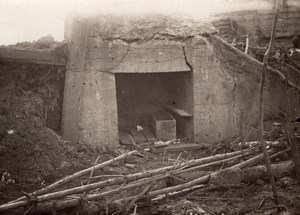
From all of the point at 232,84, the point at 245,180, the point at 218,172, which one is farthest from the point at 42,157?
the point at 232,84

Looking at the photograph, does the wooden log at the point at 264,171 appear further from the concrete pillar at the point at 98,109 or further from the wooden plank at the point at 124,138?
the concrete pillar at the point at 98,109

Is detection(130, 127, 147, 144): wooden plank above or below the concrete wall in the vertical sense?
below

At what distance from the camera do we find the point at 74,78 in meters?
6.70

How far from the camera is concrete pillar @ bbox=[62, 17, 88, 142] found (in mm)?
6668

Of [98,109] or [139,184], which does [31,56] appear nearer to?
[98,109]

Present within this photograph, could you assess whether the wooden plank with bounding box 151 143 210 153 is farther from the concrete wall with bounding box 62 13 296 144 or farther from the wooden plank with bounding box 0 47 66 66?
the wooden plank with bounding box 0 47 66 66

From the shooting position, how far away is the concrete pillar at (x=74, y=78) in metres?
6.67

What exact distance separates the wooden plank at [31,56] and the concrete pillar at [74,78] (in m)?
0.24

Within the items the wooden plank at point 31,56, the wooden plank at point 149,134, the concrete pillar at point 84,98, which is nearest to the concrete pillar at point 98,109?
the concrete pillar at point 84,98

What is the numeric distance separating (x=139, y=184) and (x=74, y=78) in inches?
117

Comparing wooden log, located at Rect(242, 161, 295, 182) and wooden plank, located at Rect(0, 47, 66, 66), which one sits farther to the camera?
wooden plank, located at Rect(0, 47, 66, 66)

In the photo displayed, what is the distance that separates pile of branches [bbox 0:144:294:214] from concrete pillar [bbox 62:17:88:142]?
172 cm

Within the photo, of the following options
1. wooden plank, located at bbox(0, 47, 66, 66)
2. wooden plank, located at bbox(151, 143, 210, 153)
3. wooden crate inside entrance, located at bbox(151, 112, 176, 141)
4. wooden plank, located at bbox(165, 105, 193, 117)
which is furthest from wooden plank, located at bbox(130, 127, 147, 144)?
wooden plank, located at bbox(0, 47, 66, 66)

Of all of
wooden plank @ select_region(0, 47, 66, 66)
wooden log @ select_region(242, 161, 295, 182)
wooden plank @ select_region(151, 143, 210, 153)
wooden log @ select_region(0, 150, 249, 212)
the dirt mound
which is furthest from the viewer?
wooden plank @ select_region(151, 143, 210, 153)
